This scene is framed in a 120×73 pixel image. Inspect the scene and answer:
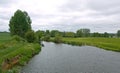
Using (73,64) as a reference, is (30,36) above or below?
above

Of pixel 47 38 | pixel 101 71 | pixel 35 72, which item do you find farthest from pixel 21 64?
pixel 47 38

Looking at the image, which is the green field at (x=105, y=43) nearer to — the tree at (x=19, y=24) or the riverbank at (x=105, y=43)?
the riverbank at (x=105, y=43)

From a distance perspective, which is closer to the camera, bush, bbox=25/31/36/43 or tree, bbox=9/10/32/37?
bush, bbox=25/31/36/43

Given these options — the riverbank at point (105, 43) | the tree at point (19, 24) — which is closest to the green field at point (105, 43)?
the riverbank at point (105, 43)

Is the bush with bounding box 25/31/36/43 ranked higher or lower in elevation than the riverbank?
higher

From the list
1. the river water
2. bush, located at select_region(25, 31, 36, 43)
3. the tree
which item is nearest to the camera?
the river water

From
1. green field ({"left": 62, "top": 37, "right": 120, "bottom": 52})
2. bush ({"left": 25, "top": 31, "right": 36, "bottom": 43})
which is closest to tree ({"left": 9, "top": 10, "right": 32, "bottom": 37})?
bush ({"left": 25, "top": 31, "right": 36, "bottom": 43})

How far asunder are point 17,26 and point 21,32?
4.42 metres

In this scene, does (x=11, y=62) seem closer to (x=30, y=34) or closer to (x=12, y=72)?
(x=12, y=72)

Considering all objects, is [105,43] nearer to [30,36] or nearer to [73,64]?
[30,36]

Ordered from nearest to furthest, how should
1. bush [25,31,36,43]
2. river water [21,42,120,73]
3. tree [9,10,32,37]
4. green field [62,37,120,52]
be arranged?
river water [21,42,120,73] → bush [25,31,36,43] → green field [62,37,120,52] → tree [9,10,32,37]

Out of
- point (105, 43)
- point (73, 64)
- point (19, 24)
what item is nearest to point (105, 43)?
point (105, 43)

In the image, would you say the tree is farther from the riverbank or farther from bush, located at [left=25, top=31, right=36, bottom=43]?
the riverbank

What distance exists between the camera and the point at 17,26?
96.1 metres
